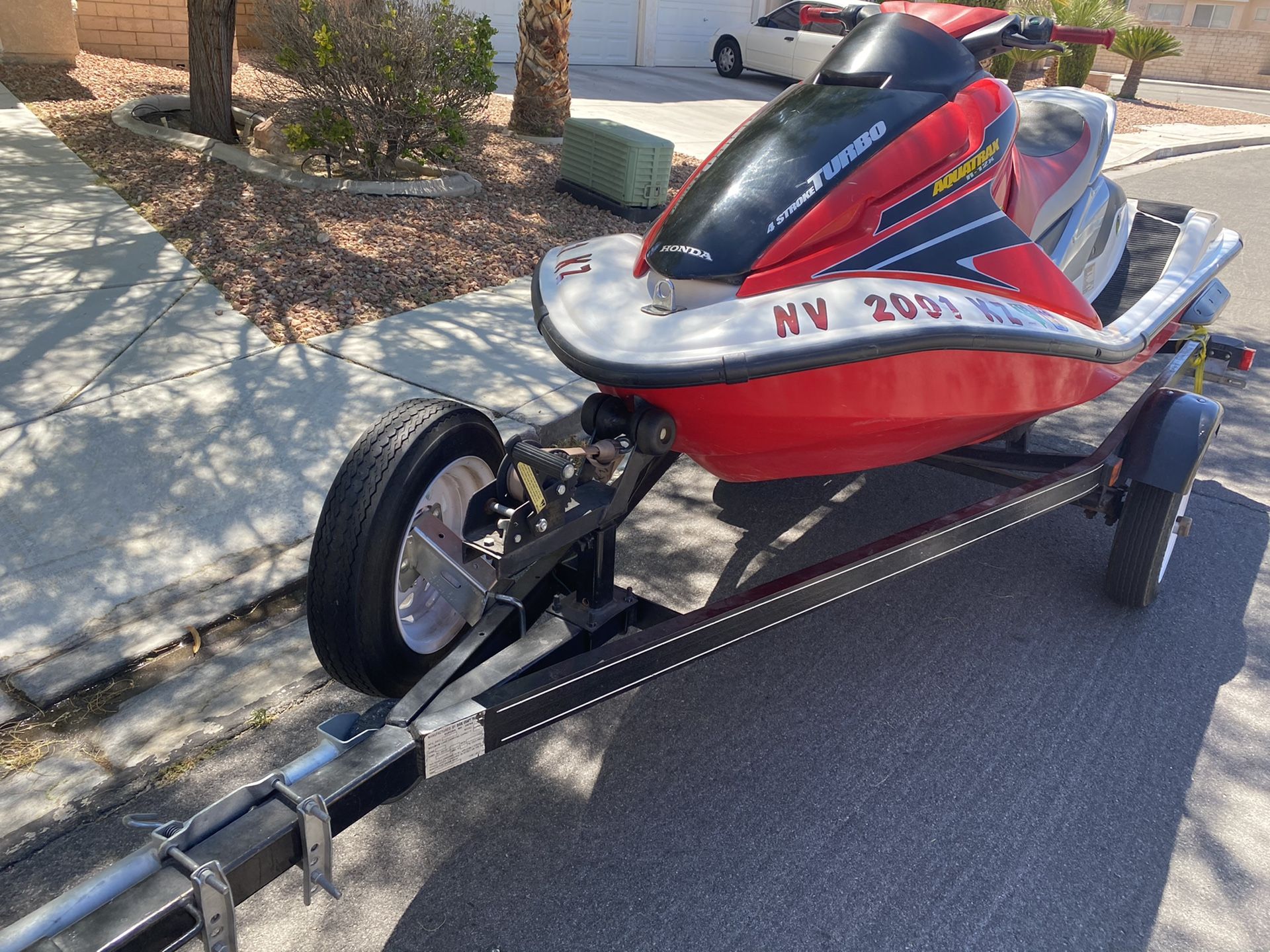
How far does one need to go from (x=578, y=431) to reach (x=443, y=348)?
0.97 meters

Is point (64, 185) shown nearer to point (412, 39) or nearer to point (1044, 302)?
point (412, 39)

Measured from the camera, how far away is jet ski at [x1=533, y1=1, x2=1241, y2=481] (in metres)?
2.66

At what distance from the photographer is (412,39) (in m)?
7.29

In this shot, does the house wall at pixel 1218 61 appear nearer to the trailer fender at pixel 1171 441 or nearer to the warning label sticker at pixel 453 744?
the trailer fender at pixel 1171 441

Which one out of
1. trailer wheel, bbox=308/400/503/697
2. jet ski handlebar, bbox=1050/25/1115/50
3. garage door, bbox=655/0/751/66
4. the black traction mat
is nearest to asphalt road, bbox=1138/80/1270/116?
garage door, bbox=655/0/751/66

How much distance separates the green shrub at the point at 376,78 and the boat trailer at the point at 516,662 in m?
5.13

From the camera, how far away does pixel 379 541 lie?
255 centimetres

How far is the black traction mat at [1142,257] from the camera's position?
4.22m

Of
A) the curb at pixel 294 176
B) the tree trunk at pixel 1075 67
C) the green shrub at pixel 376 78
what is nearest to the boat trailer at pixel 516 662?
the curb at pixel 294 176

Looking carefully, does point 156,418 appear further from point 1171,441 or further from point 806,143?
point 1171,441

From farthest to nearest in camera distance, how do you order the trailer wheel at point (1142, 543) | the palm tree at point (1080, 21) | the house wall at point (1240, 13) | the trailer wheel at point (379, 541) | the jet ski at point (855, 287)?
the house wall at point (1240, 13) < the palm tree at point (1080, 21) < the trailer wheel at point (1142, 543) < the jet ski at point (855, 287) < the trailer wheel at point (379, 541)

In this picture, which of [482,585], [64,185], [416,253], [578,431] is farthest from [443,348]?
[64,185]

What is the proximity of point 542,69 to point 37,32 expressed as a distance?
17.0ft

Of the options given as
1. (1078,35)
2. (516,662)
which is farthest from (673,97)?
(516,662)
